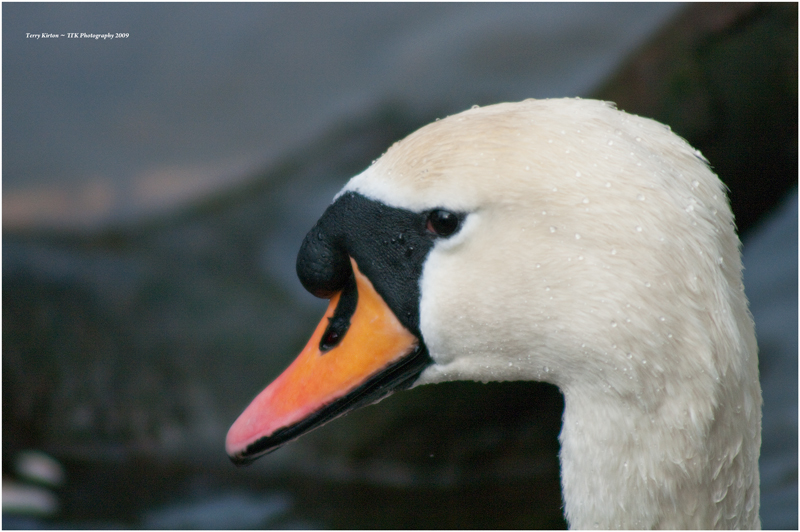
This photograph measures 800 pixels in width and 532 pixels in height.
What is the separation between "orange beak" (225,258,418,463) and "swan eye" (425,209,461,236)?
0.15m

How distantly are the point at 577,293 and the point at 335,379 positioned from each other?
41 cm

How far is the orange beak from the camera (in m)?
1.09

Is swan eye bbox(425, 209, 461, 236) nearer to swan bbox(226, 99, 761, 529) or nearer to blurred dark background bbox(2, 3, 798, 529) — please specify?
swan bbox(226, 99, 761, 529)

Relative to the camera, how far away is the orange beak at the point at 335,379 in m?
1.09

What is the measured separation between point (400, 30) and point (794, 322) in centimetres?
240

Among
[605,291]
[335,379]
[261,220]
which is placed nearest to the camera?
[605,291]

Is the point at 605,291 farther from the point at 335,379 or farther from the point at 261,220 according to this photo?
the point at 261,220

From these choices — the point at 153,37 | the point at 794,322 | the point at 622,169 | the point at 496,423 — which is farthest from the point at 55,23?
the point at 794,322

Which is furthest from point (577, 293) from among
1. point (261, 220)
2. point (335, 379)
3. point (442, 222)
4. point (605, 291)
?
point (261, 220)

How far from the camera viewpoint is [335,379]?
111 cm

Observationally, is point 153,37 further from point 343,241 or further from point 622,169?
point 622,169

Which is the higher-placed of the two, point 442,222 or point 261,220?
point 261,220

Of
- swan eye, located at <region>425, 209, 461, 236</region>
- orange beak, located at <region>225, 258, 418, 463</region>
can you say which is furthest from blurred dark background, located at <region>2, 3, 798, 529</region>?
swan eye, located at <region>425, 209, 461, 236</region>

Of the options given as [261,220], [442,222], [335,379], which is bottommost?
[335,379]
